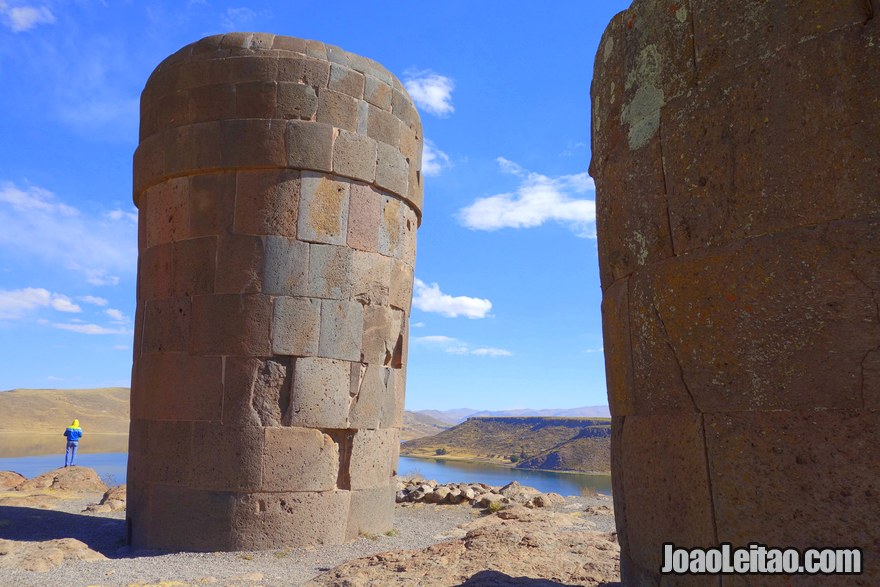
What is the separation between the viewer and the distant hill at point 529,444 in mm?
35062

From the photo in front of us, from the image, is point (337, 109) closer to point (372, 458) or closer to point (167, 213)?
point (167, 213)

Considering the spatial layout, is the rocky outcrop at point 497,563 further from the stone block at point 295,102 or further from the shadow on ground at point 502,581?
the stone block at point 295,102

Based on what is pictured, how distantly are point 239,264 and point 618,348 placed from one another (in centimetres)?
458

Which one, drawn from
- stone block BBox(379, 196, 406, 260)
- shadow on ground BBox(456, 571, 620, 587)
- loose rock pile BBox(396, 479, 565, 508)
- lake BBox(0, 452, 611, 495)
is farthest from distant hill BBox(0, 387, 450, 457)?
shadow on ground BBox(456, 571, 620, 587)

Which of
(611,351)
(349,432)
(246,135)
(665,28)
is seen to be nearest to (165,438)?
(349,432)

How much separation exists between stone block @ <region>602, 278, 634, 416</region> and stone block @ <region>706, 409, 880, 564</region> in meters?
0.51

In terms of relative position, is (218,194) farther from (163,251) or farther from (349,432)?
(349,432)

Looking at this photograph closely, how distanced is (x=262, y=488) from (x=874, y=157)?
5701 millimetres

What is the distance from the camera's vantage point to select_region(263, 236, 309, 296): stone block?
687cm

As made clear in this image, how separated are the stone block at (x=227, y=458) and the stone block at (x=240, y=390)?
0.08 metres

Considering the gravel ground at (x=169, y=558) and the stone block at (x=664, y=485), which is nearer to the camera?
the stone block at (x=664, y=485)

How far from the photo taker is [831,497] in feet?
7.66

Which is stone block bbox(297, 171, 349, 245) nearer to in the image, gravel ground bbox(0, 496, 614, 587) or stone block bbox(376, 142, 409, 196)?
stone block bbox(376, 142, 409, 196)

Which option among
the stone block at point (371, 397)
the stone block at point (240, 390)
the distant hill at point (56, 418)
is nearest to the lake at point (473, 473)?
the distant hill at point (56, 418)
